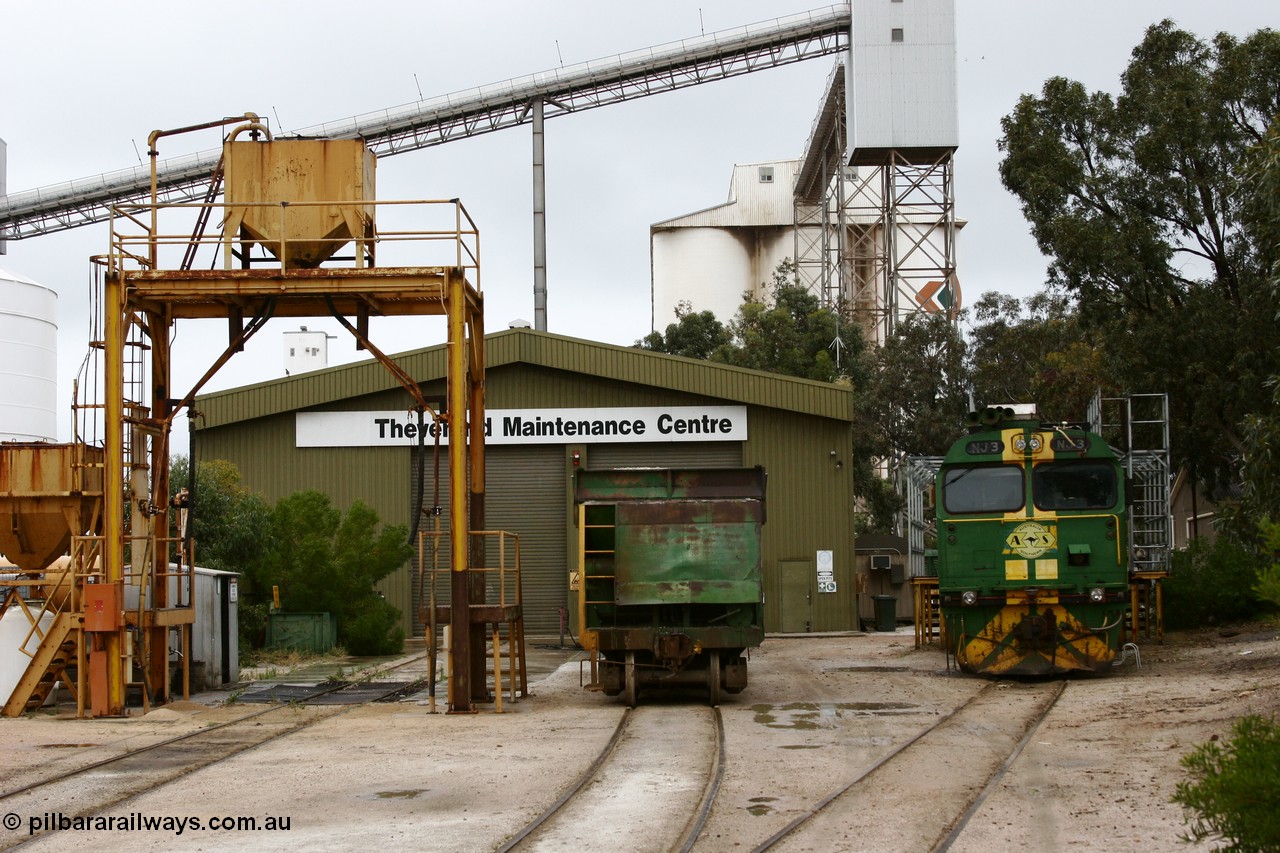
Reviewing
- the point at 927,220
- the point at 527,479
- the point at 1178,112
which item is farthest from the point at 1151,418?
the point at 927,220

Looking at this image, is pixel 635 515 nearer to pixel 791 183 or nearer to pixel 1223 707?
pixel 1223 707

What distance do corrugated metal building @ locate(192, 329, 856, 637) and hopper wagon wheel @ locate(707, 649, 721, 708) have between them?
611 inches

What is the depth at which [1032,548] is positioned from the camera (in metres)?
18.3

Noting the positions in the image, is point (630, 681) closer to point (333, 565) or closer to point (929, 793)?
point (929, 793)

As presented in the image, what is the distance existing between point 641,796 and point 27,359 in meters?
23.6

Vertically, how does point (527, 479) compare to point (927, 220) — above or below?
below

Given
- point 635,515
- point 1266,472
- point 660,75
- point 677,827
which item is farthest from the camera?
point 660,75

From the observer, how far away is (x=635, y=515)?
1691cm

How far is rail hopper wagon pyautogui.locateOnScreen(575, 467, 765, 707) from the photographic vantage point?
16.5 m

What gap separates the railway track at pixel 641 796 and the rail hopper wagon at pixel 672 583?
1.75 metres

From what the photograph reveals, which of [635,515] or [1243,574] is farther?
[1243,574]

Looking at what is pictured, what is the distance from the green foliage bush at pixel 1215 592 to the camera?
25.6 meters

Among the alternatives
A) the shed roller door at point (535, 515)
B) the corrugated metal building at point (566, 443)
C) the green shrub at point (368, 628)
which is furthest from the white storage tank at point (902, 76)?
the green shrub at point (368, 628)

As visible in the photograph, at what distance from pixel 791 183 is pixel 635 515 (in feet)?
176
